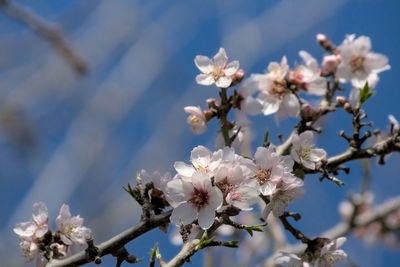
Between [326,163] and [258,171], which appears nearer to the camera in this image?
[258,171]

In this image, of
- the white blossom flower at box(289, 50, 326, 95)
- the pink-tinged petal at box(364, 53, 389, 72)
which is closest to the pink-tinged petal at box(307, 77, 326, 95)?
the white blossom flower at box(289, 50, 326, 95)

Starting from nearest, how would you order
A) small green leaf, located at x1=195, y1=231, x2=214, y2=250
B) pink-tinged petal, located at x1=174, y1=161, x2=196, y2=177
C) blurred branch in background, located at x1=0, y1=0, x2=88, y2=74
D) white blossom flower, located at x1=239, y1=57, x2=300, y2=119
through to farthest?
small green leaf, located at x1=195, y1=231, x2=214, y2=250
pink-tinged petal, located at x1=174, y1=161, x2=196, y2=177
white blossom flower, located at x1=239, y1=57, x2=300, y2=119
blurred branch in background, located at x1=0, y1=0, x2=88, y2=74

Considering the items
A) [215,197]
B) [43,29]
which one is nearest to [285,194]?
[215,197]

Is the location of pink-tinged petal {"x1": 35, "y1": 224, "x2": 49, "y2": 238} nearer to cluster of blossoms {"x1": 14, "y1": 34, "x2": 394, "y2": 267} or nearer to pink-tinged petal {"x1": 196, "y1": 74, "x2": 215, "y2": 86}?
cluster of blossoms {"x1": 14, "y1": 34, "x2": 394, "y2": 267}

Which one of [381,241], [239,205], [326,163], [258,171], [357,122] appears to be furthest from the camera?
[381,241]

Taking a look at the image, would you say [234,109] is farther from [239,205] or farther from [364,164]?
[364,164]

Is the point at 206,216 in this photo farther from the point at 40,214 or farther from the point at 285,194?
the point at 40,214

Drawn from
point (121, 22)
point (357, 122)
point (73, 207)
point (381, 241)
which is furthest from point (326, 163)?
point (121, 22)

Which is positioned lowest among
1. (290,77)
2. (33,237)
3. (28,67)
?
(33,237)
